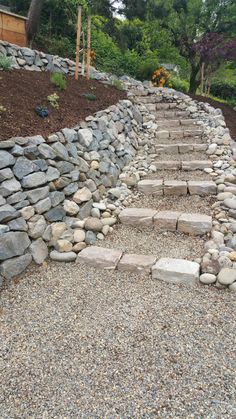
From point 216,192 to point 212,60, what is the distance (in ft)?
24.4

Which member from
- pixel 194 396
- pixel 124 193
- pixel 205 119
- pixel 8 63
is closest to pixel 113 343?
pixel 194 396

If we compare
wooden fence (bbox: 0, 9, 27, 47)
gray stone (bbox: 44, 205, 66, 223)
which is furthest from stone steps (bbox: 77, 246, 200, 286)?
wooden fence (bbox: 0, 9, 27, 47)

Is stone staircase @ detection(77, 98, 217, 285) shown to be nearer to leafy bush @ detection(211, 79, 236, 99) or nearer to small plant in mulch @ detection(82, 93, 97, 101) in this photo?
small plant in mulch @ detection(82, 93, 97, 101)

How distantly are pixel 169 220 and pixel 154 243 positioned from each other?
1.20 ft

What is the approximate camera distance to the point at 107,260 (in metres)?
2.94

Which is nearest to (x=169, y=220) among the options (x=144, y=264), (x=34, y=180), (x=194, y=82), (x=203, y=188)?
(x=144, y=264)

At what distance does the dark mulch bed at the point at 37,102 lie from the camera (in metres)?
3.57

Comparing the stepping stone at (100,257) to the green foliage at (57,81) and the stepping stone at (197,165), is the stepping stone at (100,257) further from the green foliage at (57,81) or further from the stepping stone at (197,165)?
the green foliage at (57,81)

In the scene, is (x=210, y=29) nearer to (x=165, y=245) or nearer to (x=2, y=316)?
(x=165, y=245)

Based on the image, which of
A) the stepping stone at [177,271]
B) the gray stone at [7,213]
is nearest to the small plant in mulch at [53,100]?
the gray stone at [7,213]

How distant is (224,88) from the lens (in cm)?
1273

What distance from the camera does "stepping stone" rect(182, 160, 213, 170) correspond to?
477 centimetres

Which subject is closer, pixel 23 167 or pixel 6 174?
pixel 6 174

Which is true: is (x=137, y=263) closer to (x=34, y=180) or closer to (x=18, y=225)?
(x=18, y=225)
